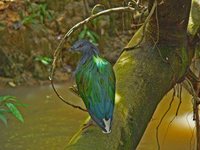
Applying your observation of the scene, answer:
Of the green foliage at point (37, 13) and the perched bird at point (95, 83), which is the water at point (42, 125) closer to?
the green foliage at point (37, 13)

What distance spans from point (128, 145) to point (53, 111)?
11.5ft

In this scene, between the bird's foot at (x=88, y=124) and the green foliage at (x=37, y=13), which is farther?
the green foliage at (x=37, y=13)

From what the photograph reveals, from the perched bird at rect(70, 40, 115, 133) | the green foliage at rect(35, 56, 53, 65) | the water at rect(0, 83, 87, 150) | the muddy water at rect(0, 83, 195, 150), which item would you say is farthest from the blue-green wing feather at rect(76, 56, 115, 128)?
the green foliage at rect(35, 56, 53, 65)

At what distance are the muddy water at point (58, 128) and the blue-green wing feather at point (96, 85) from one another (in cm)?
219

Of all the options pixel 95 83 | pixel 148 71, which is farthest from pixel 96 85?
pixel 148 71

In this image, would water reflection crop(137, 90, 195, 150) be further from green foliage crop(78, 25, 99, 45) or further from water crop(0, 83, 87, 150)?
green foliage crop(78, 25, 99, 45)

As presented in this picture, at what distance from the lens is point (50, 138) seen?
409 centimetres

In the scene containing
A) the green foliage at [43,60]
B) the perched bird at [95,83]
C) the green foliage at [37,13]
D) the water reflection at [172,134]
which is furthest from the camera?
the green foliage at [37,13]

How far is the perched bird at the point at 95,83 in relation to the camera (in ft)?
4.56

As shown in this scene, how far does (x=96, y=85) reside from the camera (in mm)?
1445

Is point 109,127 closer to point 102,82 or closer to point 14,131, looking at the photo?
point 102,82

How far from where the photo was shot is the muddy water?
156 inches

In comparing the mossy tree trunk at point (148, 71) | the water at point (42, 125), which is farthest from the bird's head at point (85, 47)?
the water at point (42, 125)

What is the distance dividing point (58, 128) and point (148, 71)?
2.82 meters
